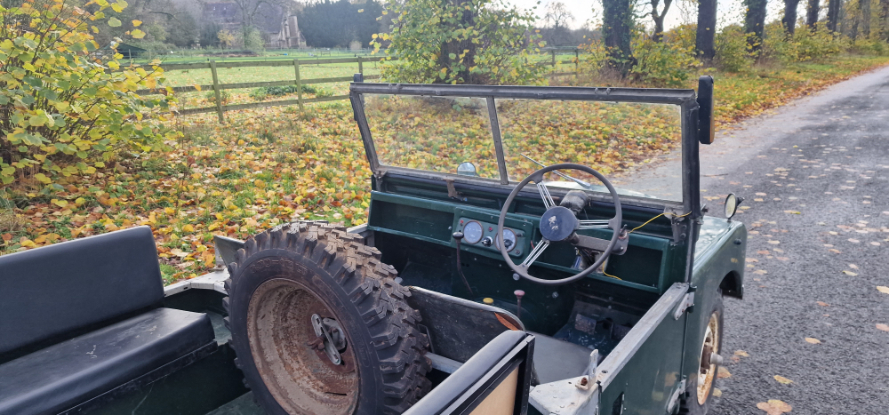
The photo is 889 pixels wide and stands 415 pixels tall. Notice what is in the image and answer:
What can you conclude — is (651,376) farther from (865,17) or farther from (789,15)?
(865,17)

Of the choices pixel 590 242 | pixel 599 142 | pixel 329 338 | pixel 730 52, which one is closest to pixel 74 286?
pixel 329 338

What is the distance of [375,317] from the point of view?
1849 mm

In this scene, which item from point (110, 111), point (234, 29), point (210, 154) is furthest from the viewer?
point (234, 29)

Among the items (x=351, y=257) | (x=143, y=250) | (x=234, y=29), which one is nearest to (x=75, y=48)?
(x=143, y=250)

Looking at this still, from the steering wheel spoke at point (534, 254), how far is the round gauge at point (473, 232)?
322 mm

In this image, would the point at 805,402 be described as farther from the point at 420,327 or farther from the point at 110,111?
the point at 110,111

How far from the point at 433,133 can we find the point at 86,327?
2014mm

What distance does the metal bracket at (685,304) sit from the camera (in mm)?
2221

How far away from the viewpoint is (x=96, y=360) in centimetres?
224

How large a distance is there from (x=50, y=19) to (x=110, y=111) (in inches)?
39.8

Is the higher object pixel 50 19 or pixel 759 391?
pixel 50 19

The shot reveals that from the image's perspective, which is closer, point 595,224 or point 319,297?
point 319,297

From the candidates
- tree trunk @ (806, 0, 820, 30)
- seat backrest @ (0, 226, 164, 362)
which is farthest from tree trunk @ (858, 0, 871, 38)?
seat backrest @ (0, 226, 164, 362)

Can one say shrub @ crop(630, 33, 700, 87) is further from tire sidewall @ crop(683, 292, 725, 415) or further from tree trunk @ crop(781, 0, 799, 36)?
tree trunk @ crop(781, 0, 799, 36)
